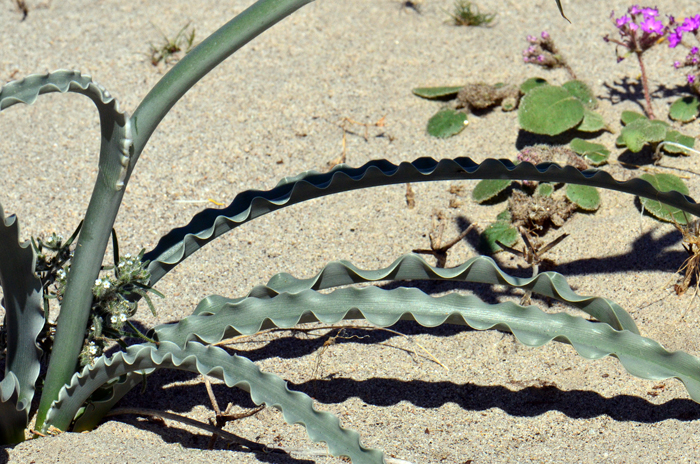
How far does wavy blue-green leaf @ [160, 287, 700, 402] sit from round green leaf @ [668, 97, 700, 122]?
1470mm

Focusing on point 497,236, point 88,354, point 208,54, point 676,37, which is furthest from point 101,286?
point 676,37

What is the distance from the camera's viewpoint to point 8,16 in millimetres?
3359

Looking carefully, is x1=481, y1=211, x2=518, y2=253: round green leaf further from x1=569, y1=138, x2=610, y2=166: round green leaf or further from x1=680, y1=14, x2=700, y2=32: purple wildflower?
A: x1=680, y1=14, x2=700, y2=32: purple wildflower

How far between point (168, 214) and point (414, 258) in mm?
1186

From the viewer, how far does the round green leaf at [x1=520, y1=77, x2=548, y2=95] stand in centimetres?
273

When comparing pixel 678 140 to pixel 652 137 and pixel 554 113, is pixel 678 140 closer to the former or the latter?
pixel 652 137

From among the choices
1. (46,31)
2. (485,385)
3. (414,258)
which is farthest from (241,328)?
(46,31)

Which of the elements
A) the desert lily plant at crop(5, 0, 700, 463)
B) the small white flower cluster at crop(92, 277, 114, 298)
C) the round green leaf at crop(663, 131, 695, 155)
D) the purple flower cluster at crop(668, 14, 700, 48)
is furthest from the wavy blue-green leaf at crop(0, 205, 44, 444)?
the purple flower cluster at crop(668, 14, 700, 48)

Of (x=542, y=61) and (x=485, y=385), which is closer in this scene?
(x=485, y=385)

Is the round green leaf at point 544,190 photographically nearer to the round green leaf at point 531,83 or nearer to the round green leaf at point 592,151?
the round green leaf at point 592,151

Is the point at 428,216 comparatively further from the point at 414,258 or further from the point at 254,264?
the point at 414,258

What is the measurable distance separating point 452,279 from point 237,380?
0.55m

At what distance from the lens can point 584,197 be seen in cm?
227

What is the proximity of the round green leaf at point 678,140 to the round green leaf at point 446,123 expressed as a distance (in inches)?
29.7
